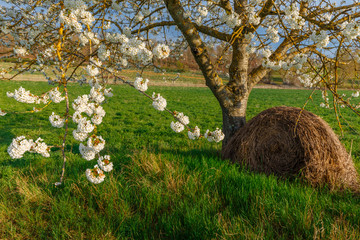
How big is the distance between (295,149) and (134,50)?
2.68 m

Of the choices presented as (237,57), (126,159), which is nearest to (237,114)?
(237,57)

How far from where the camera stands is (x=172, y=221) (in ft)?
8.26

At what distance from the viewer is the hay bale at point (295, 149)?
3.30 metres

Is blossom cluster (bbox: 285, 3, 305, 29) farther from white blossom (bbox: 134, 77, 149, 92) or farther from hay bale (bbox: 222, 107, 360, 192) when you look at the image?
white blossom (bbox: 134, 77, 149, 92)

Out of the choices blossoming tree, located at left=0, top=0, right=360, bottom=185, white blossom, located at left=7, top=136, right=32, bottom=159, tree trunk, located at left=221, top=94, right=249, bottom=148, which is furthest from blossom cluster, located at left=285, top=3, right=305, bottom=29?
white blossom, located at left=7, top=136, right=32, bottom=159

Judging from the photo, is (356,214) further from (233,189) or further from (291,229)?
(233,189)

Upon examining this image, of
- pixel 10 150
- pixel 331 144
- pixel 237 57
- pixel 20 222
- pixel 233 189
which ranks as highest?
pixel 237 57

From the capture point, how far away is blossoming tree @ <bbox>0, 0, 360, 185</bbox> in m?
2.38

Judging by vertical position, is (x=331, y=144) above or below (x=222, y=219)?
above

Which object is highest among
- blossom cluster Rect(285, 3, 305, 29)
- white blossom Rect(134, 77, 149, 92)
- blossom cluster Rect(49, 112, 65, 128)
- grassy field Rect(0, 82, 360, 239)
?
blossom cluster Rect(285, 3, 305, 29)

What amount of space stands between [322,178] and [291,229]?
1.35 m

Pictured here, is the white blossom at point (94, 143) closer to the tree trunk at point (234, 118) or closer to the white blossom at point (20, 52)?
the white blossom at point (20, 52)

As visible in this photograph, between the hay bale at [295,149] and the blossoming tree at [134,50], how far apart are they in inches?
20.3

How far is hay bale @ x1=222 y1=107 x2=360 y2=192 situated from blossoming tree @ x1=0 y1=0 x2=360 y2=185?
1.69ft
